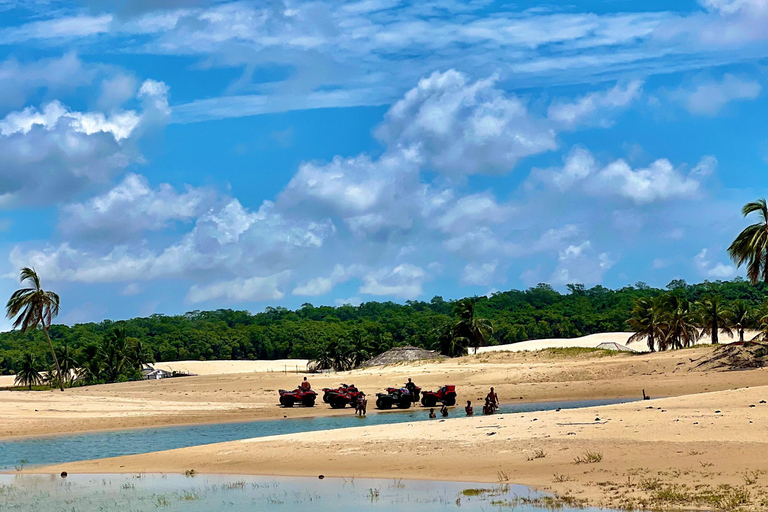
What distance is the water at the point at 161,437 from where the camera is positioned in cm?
3212

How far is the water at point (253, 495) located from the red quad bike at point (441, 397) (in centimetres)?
2581

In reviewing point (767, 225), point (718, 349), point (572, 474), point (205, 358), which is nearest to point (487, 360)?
point (718, 349)

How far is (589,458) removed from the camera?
2145cm

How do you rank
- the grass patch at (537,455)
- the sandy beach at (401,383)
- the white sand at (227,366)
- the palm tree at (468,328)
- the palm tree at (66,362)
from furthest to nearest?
the white sand at (227,366), the palm tree at (66,362), the palm tree at (468,328), the sandy beach at (401,383), the grass patch at (537,455)

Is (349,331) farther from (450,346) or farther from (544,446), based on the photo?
(544,446)

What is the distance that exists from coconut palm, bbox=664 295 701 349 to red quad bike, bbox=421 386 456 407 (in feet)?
134

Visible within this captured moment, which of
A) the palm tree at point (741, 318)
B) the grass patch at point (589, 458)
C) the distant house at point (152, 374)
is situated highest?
the palm tree at point (741, 318)

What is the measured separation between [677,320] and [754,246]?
112 ft

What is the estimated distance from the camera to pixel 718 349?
5584 cm

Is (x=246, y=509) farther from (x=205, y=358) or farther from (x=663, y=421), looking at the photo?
(x=205, y=358)

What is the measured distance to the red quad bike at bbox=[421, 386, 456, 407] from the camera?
48688mm

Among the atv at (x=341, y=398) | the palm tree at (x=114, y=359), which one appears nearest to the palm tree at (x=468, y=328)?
the palm tree at (x=114, y=359)

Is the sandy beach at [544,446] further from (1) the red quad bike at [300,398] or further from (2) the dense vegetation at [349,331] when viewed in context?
(2) the dense vegetation at [349,331]

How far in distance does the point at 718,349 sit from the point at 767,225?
405 inches
